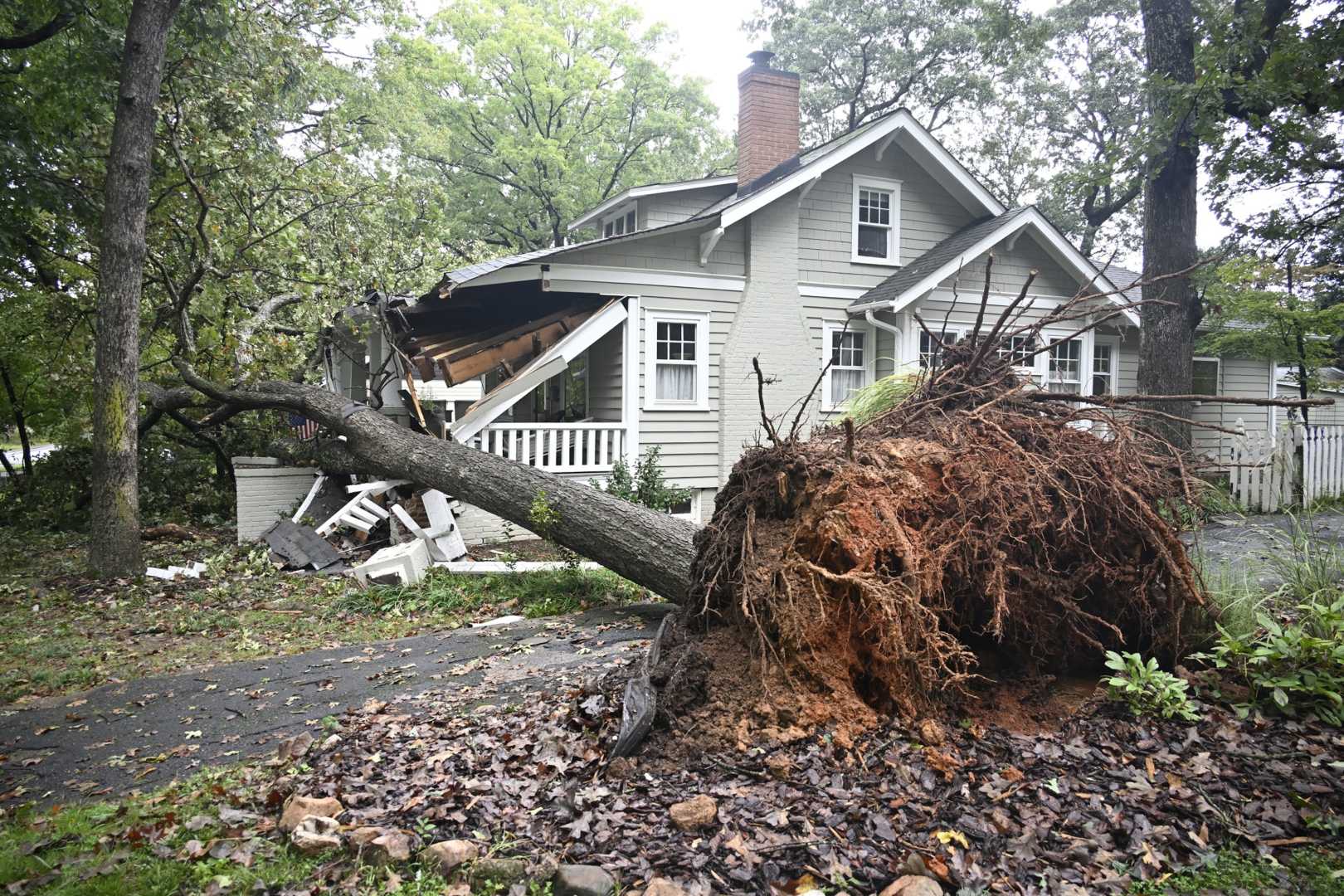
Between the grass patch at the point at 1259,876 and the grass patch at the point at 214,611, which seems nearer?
the grass patch at the point at 1259,876

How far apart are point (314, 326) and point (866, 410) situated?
10105mm

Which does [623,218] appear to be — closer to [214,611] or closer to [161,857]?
[214,611]

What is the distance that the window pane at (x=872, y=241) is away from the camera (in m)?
15.6

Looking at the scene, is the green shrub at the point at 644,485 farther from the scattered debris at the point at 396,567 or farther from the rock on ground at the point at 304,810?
the rock on ground at the point at 304,810

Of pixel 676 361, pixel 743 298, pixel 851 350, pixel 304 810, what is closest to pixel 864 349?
pixel 851 350

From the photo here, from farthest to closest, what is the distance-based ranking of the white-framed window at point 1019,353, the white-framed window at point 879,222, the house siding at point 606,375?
the white-framed window at point 879,222, the house siding at point 606,375, the white-framed window at point 1019,353

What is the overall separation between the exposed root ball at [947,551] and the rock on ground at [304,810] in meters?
2.23

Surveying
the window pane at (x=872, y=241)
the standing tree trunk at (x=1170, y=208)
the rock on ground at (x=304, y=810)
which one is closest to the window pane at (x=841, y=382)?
the window pane at (x=872, y=241)

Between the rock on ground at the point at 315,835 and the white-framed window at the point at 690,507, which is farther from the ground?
the white-framed window at the point at 690,507

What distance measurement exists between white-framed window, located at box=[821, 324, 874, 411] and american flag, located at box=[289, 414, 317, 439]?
899cm

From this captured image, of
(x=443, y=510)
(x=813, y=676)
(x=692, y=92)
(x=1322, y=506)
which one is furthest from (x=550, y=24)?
(x=813, y=676)

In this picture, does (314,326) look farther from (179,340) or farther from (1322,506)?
(1322,506)

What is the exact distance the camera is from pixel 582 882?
3100 mm

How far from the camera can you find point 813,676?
430cm
